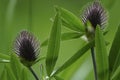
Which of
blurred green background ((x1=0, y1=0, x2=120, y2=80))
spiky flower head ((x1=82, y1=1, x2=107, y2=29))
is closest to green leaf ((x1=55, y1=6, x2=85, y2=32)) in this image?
spiky flower head ((x1=82, y1=1, x2=107, y2=29))

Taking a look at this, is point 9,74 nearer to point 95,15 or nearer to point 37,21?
point 95,15

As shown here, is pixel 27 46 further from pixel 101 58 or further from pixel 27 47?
pixel 101 58

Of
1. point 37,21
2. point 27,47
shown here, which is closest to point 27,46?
point 27,47

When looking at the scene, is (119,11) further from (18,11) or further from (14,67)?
(14,67)

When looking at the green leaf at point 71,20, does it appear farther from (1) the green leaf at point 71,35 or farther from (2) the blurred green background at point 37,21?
(2) the blurred green background at point 37,21

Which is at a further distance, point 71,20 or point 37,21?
point 37,21

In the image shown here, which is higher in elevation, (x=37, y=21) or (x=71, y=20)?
(x=71, y=20)

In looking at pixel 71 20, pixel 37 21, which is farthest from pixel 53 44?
pixel 37 21

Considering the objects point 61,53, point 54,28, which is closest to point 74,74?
point 61,53
